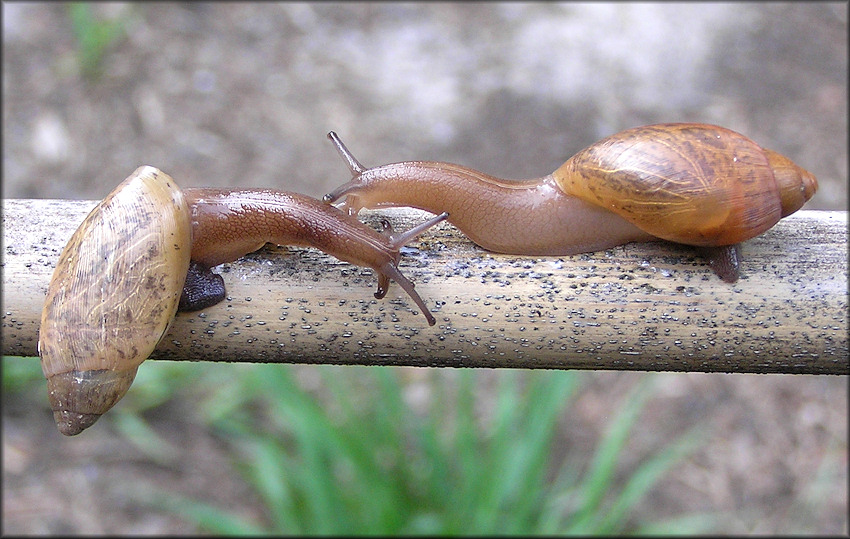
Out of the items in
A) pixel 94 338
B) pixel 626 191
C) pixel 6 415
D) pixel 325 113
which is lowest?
pixel 6 415

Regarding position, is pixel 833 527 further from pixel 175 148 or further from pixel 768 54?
pixel 175 148

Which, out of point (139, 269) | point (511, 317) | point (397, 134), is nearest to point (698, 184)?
point (511, 317)

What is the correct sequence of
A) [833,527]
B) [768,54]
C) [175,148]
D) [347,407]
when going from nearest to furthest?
[347,407] → [833,527] → [175,148] → [768,54]

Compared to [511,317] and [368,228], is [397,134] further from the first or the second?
[511,317]

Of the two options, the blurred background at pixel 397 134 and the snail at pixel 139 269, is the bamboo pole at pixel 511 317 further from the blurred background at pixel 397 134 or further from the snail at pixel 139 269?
the blurred background at pixel 397 134

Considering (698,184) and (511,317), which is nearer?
(511,317)

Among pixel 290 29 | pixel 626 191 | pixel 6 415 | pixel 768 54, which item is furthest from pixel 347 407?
pixel 768 54

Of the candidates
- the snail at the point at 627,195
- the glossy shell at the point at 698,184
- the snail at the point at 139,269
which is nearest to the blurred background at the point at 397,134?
the snail at the point at 627,195

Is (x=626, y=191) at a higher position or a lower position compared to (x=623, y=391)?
higher
